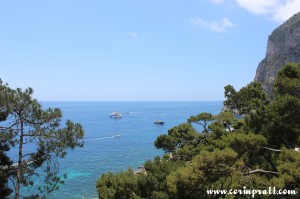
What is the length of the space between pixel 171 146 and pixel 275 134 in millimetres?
14188

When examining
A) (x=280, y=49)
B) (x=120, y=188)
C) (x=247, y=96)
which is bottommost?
(x=120, y=188)

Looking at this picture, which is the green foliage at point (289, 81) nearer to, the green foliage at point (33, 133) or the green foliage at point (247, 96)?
the green foliage at point (33, 133)

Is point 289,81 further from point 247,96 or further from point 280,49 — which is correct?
point 280,49

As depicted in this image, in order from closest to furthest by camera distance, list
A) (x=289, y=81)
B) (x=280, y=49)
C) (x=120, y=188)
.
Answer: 1. (x=289, y=81)
2. (x=120, y=188)
3. (x=280, y=49)

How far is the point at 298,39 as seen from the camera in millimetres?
79438

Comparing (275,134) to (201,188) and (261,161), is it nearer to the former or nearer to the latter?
(261,161)

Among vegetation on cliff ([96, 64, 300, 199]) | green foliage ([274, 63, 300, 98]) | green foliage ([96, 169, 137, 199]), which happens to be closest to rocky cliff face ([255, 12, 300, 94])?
green foliage ([274, 63, 300, 98])

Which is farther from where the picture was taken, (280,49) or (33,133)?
(280,49)

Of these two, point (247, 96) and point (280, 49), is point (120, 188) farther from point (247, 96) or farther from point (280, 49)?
point (280, 49)

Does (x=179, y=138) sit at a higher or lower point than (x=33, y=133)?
lower

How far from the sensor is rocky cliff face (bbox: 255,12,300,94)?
3164 inches

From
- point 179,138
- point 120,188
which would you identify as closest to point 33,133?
point 120,188

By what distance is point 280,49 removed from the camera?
88.1m

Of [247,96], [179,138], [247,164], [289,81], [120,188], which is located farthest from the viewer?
[179,138]
